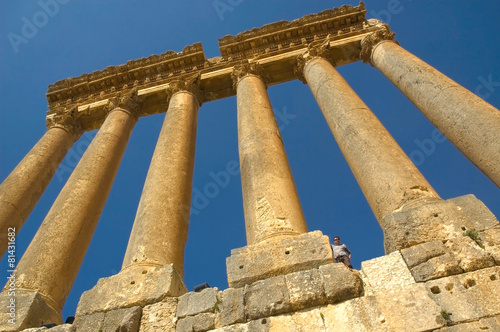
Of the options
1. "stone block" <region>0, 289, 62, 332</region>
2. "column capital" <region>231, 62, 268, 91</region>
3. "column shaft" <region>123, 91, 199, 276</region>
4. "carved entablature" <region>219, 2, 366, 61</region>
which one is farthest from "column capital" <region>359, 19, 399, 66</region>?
"stone block" <region>0, 289, 62, 332</region>

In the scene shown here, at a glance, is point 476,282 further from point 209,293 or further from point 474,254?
point 209,293

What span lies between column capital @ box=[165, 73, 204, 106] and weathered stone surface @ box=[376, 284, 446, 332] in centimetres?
1398

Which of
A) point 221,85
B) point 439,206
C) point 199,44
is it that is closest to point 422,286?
point 439,206

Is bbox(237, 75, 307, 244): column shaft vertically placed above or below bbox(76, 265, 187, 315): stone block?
above

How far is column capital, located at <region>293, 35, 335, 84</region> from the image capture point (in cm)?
1759

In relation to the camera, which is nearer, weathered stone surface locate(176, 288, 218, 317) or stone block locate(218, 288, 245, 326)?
stone block locate(218, 288, 245, 326)

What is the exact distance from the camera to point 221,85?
19547 mm

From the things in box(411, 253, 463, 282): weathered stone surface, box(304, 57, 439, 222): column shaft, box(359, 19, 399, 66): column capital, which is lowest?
box(411, 253, 463, 282): weathered stone surface

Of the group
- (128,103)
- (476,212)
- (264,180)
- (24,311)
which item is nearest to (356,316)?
(476,212)

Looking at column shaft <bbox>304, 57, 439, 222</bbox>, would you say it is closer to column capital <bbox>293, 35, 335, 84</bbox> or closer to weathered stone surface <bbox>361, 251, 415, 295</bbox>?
weathered stone surface <bbox>361, 251, 415, 295</bbox>

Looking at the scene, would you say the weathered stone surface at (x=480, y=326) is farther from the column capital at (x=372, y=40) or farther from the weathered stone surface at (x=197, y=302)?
the column capital at (x=372, y=40)

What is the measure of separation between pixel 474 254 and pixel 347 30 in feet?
50.4

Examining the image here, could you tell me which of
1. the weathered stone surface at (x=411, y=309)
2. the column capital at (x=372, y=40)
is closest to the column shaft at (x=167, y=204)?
the weathered stone surface at (x=411, y=309)

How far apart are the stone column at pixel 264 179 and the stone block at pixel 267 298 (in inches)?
59.0
